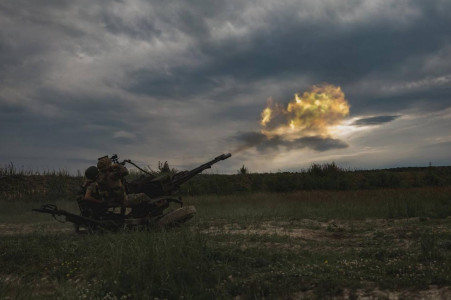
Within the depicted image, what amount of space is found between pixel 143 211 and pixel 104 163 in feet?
7.05

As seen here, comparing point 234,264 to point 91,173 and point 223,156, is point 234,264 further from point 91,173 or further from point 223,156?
point 223,156

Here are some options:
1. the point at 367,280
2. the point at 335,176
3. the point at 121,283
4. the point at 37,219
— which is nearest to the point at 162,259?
the point at 121,283

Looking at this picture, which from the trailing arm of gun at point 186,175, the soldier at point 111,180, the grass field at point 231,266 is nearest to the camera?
the grass field at point 231,266

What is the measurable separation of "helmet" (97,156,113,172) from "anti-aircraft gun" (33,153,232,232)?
38cm

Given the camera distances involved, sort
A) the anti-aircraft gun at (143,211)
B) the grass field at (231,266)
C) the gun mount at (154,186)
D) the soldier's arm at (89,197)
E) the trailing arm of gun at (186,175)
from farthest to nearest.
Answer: the trailing arm of gun at (186,175)
the gun mount at (154,186)
the anti-aircraft gun at (143,211)
the soldier's arm at (89,197)
the grass field at (231,266)

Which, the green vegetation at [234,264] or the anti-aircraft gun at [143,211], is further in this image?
the anti-aircraft gun at [143,211]

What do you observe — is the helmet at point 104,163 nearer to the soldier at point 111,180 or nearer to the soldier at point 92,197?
the soldier at point 111,180

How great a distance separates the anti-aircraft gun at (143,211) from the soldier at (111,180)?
41 centimetres

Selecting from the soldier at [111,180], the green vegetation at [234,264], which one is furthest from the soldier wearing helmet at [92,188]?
the green vegetation at [234,264]

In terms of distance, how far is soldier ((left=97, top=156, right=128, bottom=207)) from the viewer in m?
11.8

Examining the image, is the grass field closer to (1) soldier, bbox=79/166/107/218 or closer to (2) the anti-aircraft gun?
(2) the anti-aircraft gun

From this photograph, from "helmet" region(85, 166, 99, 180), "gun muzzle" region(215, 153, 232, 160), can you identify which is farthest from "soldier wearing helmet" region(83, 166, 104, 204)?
"gun muzzle" region(215, 153, 232, 160)

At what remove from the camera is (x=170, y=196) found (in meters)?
13.6

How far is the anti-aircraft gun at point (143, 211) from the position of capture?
12023 millimetres
